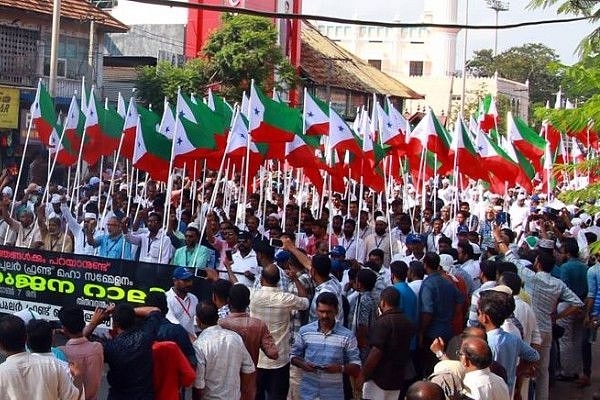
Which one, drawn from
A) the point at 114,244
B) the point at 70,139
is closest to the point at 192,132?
the point at 70,139

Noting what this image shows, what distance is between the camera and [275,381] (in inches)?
339

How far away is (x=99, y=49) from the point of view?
36.5 meters

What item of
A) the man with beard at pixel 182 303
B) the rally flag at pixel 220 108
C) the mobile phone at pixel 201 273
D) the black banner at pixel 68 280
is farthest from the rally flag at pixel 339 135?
the man with beard at pixel 182 303

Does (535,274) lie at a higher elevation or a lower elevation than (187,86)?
lower

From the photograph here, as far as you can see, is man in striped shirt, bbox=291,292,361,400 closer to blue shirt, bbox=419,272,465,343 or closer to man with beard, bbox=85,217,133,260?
blue shirt, bbox=419,272,465,343

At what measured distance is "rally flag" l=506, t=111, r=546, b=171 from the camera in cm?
1922

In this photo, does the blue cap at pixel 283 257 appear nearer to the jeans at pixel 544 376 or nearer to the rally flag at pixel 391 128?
the jeans at pixel 544 376

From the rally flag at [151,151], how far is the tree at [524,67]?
63326mm

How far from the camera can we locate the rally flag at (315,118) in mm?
16031

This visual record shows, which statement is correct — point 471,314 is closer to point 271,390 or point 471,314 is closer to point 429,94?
point 271,390

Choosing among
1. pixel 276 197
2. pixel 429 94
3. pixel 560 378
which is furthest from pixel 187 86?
pixel 429 94

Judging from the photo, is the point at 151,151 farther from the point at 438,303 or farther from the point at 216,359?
the point at 216,359

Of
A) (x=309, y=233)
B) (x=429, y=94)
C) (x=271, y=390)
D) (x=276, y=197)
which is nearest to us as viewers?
(x=271, y=390)

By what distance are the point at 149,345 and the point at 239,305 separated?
39.9 inches
